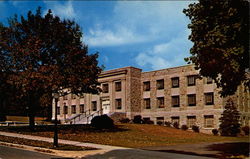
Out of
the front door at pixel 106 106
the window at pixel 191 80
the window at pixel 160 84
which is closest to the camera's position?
the window at pixel 191 80

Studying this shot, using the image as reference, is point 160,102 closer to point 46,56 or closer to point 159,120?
point 159,120

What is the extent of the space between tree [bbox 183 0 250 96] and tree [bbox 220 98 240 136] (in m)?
24.0

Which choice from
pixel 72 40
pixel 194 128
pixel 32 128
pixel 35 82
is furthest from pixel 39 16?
pixel 194 128

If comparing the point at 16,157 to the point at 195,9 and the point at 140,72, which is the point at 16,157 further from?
the point at 140,72

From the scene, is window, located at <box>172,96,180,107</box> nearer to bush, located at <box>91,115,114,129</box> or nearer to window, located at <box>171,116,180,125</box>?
window, located at <box>171,116,180,125</box>

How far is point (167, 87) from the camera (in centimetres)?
4866

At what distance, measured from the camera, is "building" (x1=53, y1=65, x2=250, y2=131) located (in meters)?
43.8

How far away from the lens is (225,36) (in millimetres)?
15953

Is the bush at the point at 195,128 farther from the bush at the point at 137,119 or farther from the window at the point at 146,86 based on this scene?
the window at the point at 146,86

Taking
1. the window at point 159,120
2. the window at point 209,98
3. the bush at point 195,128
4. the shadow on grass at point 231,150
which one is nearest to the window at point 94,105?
the window at point 159,120

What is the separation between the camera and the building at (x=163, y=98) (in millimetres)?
43781

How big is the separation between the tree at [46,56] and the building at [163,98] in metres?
11.9

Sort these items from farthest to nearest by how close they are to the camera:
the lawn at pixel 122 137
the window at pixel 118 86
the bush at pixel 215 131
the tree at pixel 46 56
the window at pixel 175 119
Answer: the window at pixel 118 86 → the window at pixel 175 119 → the bush at pixel 215 131 → the tree at pixel 46 56 → the lawn at pixel 122 137

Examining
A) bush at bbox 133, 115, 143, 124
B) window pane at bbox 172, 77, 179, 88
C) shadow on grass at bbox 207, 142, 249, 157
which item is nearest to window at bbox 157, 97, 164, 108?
window pane at bbox 172, 77, 179, 88
